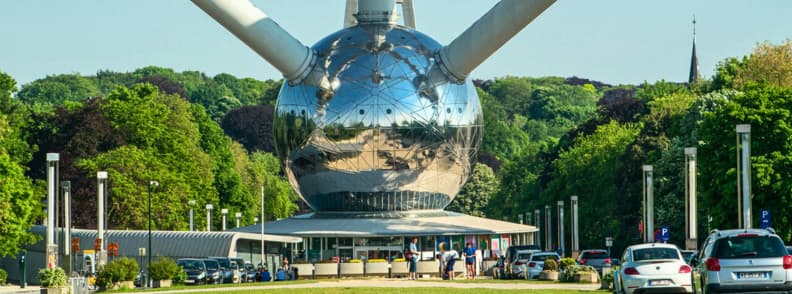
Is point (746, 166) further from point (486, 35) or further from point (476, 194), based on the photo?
point (476, 194)

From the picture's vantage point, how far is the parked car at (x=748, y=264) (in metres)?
36.1

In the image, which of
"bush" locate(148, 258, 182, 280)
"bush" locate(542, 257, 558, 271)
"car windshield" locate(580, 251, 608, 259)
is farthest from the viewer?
"car windshield" locate(580, 251, 608, 259)

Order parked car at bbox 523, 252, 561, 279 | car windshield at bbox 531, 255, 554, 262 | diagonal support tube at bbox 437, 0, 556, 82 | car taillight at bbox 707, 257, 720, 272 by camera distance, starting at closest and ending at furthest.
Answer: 1. car taillight at bbox 707, 257, 720, 272
2. diagonal support tube at bbox 437, 0, 556, 82
3. parked car at bbox 523, 252, 561, 279
4. car windshield at bbox 531, 255, 554, 262

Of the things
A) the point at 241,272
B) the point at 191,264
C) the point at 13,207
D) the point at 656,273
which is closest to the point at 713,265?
the point at 656,273

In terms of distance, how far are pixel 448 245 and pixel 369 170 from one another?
6884mm

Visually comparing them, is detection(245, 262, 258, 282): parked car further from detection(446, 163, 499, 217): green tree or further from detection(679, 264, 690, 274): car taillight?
detection(446, 163, 499, 217): green tree

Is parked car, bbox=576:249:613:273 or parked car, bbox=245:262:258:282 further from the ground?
parked car, bbox=576:249:613:273

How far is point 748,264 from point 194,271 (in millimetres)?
32818

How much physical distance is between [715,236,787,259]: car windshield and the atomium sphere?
37.0 meters

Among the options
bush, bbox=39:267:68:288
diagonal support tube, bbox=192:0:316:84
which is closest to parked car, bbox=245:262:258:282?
diagonal support tube, bbox=192:0:316:84

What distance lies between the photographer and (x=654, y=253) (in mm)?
41031

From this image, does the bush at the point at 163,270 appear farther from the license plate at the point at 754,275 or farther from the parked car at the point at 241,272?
the license plate at the point at 754,275

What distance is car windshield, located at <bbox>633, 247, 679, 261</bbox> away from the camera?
40.9 meters

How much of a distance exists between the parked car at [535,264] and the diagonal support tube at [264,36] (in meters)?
12.9
